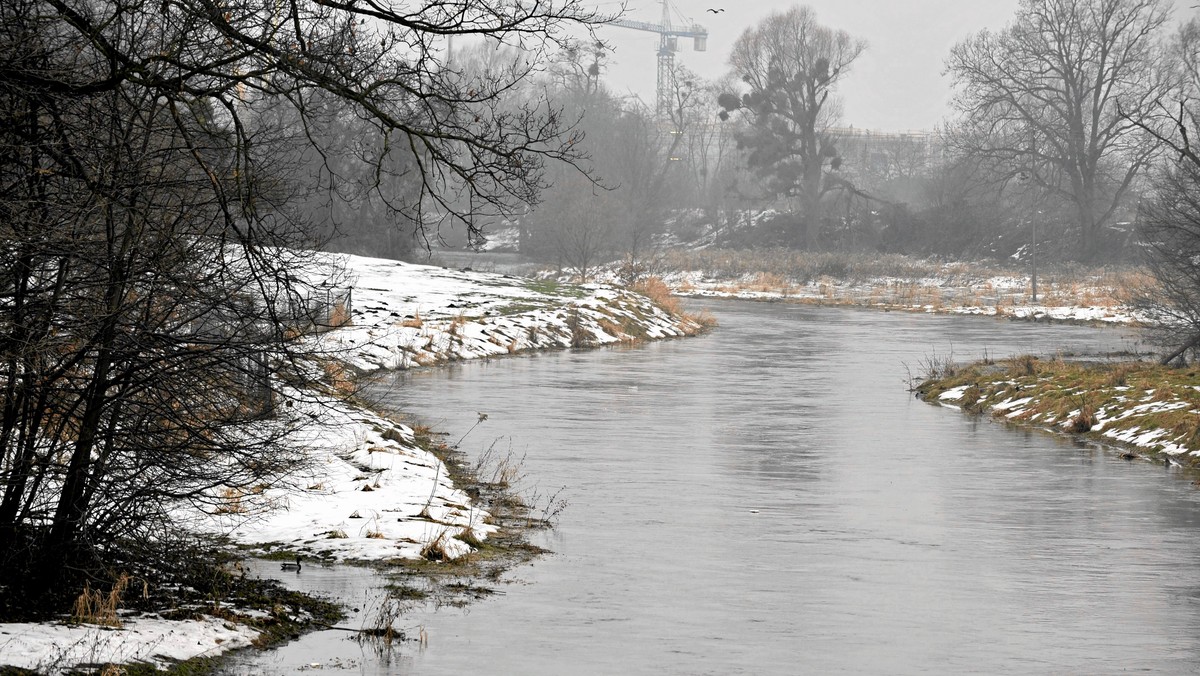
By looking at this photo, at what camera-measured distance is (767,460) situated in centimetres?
2039

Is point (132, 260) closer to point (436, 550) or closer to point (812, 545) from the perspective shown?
point (436, 550)

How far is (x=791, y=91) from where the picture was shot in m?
91.4

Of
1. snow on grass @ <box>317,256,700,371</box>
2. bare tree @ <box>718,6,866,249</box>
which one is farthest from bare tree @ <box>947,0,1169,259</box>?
snow on grass @ <box>317,256,700,371</box>

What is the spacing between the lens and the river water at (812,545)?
1005 centimetres

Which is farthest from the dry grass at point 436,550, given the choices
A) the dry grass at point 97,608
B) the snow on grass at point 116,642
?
the dry grass at point 97,608

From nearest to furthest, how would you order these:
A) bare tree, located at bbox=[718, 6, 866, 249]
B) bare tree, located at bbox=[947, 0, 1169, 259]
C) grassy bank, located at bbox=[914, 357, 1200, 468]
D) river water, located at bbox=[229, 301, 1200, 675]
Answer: river water, located at bbox=[229, 301, 1200, 675] → grassy bank, located at bbox=[914, 357, 1200, 468] → bare tree, located at bbox=[947, 0, 1169, 259] → bare tree, located at bbox=[718, 6, 866, 249]

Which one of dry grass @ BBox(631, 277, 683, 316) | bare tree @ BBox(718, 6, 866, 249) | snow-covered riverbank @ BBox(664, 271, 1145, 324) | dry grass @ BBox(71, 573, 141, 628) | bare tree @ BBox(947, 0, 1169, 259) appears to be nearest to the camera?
dry grass @ BBox(71, 573, 141, 628)

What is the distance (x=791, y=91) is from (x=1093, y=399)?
2679 inches

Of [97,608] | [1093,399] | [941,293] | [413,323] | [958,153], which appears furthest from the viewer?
[958,153]

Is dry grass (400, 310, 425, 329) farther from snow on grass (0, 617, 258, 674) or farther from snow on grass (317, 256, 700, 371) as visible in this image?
snow on grass (0, 617, 258, 674)

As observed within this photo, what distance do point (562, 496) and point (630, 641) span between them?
6485mm

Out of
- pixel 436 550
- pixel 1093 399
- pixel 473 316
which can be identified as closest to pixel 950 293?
pixel 473 316

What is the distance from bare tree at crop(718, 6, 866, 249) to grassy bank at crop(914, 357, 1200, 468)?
60.2 m

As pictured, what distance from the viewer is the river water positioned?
10.0 meters
